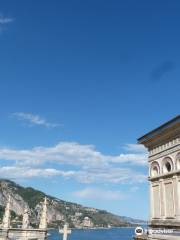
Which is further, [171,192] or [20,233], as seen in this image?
[20,233]

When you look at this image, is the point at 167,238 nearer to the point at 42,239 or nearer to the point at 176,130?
the point at 176,130

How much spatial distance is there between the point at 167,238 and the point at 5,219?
21.4 meters

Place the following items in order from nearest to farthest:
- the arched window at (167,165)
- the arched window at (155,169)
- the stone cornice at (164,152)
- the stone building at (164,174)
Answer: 1. the stone building at (164,174)
2. the stone cornice at (164,152)
3. the arched window at (167,165)
4. the arched window at (155,169)

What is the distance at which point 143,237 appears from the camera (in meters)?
26.2

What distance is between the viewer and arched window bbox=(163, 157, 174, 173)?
28108 millimetres

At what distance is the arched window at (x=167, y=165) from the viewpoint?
28108 mm

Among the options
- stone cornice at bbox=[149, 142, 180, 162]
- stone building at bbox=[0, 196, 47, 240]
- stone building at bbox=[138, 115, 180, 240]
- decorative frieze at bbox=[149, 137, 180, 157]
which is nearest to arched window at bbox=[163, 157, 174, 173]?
stone building at bbox=[138, 115, 180, 240]

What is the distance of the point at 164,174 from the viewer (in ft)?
93.8

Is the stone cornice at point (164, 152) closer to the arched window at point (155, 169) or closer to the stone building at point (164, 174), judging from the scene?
the stone building at point (164, 174)

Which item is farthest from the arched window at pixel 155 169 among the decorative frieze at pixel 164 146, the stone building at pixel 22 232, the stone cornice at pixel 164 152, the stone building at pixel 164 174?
the stone building at pixel 22 232

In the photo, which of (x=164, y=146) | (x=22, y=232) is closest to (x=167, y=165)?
(x=164, y=146)

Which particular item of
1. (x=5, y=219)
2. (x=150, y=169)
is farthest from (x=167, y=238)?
(x=5, y=219)

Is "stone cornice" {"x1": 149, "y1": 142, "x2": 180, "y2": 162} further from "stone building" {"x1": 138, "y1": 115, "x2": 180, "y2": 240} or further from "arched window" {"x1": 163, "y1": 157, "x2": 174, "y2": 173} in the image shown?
"arched window" {"x1": 163, "y1": 157, "x2": 174, "y2": 173}

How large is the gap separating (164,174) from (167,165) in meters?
0.78
